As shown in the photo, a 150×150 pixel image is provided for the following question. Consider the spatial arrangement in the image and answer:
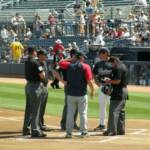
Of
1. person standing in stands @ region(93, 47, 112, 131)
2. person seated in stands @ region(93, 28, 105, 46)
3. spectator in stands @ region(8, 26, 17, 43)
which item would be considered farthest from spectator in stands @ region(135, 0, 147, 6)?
person standing in stands @ region(93, 47, 112, 131)

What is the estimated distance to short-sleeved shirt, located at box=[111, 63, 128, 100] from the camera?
12.4 m

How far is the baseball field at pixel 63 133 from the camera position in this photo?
10977 millimetres

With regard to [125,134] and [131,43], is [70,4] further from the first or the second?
[125,134]

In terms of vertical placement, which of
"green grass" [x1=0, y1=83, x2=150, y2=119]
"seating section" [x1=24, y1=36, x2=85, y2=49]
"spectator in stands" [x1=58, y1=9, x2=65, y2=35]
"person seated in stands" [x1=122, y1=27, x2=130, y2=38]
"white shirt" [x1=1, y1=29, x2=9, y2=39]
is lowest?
"green grass" [x1=0, y1=83, x2=150, y2=119]

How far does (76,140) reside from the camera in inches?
458

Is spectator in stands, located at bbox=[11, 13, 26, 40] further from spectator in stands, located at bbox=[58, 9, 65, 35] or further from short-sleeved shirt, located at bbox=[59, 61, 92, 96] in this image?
short-sleeved shirt, located at bbox=[59, 61, 92, 96]

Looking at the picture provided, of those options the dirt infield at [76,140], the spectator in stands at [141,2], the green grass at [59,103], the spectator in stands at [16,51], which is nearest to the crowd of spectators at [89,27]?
the spectator in stands at [141,2]

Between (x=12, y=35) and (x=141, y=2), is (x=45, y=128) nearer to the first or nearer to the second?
(x=141, y=2)

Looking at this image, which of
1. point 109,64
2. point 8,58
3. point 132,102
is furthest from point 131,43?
point 109,64

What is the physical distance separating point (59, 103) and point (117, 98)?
6.90 m

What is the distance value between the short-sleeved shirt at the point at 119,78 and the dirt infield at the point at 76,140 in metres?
0.90

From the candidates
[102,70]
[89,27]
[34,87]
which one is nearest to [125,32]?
[89,27]

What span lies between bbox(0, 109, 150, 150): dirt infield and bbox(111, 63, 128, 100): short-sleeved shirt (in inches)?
35.3

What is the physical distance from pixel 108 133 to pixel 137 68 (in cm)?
1536
